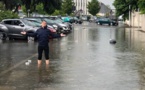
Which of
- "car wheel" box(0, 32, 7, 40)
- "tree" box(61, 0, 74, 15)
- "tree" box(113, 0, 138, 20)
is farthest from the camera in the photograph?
"tree" box(61, 0, 74, 15)

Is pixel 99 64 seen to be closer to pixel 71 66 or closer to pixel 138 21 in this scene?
pixel 71 66

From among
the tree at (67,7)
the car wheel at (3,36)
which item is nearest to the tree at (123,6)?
the car wheel at (3,36)

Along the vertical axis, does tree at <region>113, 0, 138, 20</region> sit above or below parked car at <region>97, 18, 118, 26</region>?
above

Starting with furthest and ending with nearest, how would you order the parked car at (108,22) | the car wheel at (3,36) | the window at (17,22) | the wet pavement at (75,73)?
1. the parked car at (108,22)
2. the window at (17,22)
3. the car wheel at (3,36)
4. the wet pavement at (75,73)

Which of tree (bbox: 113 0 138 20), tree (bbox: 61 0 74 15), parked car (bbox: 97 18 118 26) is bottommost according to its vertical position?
parked car (bbox: 97 18 118 26)

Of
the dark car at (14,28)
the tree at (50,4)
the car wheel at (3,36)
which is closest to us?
the dark car at (14,28)

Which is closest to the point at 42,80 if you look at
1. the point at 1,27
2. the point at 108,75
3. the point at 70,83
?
the point at 70,83

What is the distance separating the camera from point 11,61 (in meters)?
15.7

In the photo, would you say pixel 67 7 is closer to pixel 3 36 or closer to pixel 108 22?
pixel 108 22

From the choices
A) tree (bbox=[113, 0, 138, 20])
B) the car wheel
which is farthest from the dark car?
tree (bbox=[113, 0, 138, 20])

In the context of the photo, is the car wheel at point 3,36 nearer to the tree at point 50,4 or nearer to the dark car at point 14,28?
the dark car at point 14,28

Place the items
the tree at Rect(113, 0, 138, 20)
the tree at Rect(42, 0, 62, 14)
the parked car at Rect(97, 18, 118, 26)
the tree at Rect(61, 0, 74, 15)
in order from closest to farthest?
the tree at Rect(42, 0, 62, 14), the tree at Rect(113, 0, 138, 20), the parked car at Rect(97, 18, 118, 26), the tree at Rect(61, 0, 74, 15)

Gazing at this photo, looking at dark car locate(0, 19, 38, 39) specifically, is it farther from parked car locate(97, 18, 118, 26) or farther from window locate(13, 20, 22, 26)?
parked car locate(97, 18, 118, 26)

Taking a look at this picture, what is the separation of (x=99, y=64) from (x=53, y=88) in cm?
511
